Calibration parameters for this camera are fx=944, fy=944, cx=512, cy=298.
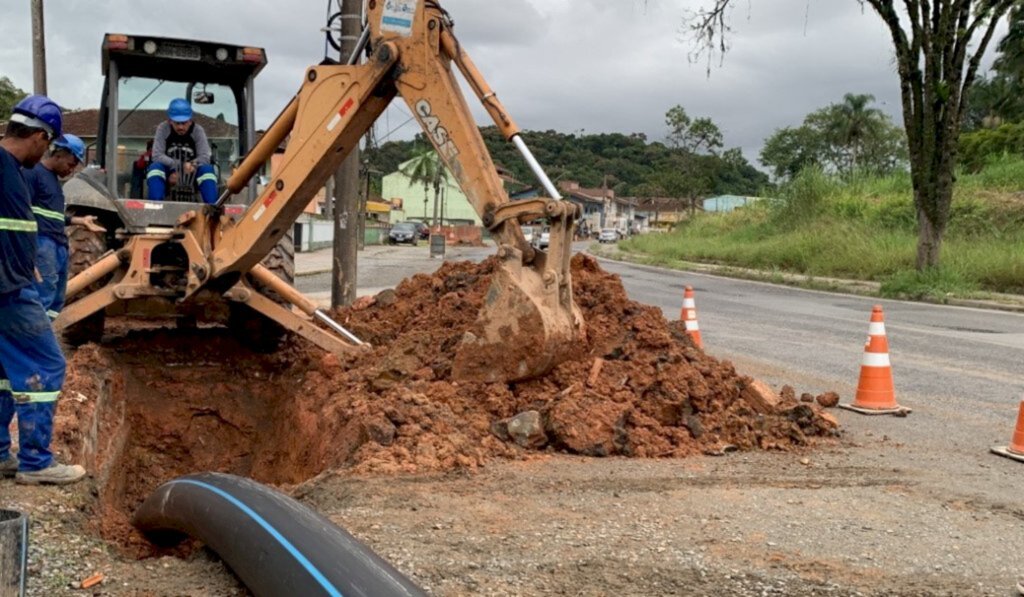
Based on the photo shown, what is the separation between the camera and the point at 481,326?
6.16 metres

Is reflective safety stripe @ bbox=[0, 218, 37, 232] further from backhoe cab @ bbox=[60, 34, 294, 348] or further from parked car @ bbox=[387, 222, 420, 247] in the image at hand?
parked car @ bbox=[387, 222, 420, 247]

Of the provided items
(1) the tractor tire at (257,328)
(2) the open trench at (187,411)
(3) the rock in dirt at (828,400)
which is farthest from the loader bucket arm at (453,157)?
(3) the rock in dirt at (828,400)

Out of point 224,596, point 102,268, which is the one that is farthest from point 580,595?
point 102,268

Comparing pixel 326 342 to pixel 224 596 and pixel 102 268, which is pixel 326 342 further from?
pixel 224 596

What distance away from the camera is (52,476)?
4.85 metres

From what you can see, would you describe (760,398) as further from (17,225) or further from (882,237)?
(882,237)

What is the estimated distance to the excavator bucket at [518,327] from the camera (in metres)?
6.01

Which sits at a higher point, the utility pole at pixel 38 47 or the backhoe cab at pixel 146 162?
the utility pole at pixel 38 47

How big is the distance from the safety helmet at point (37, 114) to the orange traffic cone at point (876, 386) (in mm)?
6102

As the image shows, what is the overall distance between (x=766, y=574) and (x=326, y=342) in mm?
4521

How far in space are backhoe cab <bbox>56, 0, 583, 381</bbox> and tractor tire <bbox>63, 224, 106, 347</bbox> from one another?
21.0 inches

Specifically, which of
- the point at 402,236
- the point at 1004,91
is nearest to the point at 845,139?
the point at 1004,91

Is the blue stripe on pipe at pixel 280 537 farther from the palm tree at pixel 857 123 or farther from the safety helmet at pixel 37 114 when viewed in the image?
the palm tree at pixel 857 123

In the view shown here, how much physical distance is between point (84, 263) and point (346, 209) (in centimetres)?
316
